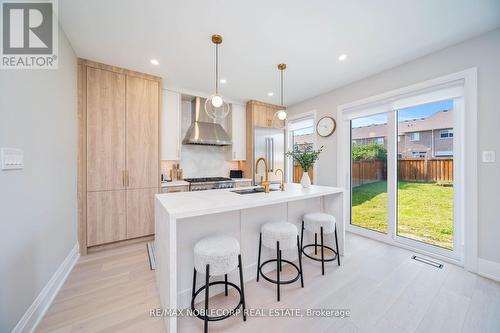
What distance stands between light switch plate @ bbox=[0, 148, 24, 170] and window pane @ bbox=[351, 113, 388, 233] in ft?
13.9

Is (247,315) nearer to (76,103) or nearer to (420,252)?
(420,252)

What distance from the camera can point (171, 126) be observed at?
3.45 meters

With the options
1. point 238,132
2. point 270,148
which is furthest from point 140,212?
point 270,148

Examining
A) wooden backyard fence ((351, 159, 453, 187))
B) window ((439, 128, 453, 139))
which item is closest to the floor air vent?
wooden backyard fence ((351, 159, 453, 187))

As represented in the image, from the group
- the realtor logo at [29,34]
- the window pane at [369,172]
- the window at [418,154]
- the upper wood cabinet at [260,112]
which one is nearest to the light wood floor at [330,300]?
the window pane at [369,172]

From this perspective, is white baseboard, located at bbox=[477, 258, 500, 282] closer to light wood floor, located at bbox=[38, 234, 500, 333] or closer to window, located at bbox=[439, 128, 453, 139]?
light wood floor, located at bbox=[38, 234, 500, 333]

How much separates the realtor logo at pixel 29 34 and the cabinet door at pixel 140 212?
72.1 inches

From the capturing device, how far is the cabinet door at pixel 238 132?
4.25m

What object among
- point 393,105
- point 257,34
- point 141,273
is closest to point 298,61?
point 257,34

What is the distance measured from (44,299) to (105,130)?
204cm

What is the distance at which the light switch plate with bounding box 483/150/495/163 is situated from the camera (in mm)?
1962

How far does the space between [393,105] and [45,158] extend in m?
4.36

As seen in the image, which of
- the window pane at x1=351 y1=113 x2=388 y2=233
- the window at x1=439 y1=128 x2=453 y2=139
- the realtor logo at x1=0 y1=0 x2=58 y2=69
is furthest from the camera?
the window pane at x1=351 y1=113 x2=388 y2=233

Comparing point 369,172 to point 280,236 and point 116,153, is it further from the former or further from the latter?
point 116,153
